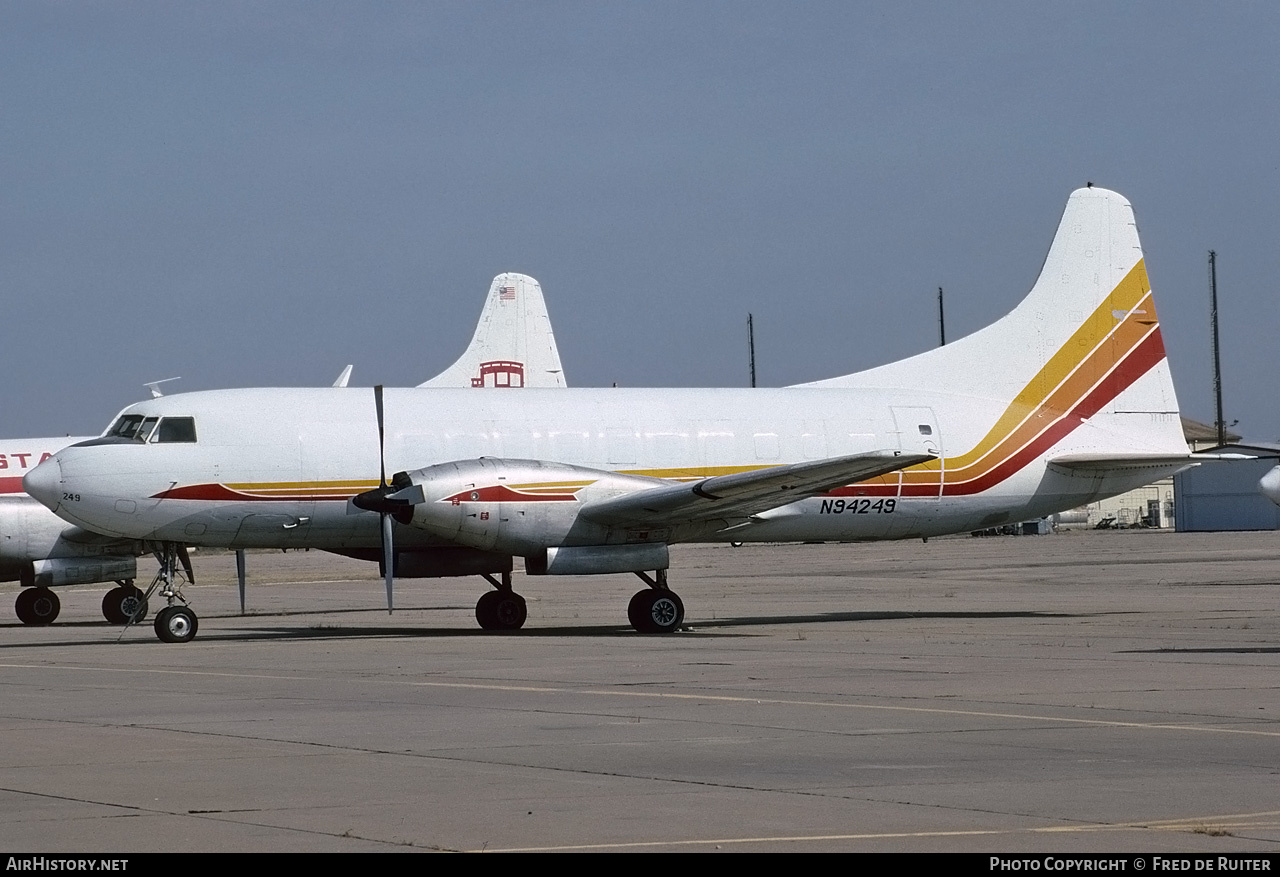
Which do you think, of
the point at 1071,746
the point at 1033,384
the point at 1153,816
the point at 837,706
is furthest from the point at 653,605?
the point at 1153,816

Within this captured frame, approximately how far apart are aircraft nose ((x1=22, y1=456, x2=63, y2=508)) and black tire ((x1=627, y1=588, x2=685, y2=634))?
8628 mm

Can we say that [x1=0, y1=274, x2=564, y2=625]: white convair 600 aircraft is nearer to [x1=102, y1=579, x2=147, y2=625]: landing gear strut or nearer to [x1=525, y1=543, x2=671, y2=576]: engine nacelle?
[x1=102, y1=579, x2=147, y2=625]: landing gear strut

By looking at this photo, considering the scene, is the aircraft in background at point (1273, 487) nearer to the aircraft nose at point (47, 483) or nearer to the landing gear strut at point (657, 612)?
the landing gear strut at point (657, 612)

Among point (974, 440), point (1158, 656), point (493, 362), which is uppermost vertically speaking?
point (493, 362)

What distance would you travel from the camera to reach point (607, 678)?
1792 cm

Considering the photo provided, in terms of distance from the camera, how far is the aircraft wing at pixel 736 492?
2450 cm

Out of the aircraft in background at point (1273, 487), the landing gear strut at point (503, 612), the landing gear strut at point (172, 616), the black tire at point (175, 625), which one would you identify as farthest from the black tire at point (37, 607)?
the aircraft in background at point (1273, 487)

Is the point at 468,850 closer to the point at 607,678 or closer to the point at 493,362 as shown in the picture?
the point at 607,678

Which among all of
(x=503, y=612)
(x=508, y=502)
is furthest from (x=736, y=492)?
(x=503, y=612)

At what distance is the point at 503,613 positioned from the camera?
2805 cm

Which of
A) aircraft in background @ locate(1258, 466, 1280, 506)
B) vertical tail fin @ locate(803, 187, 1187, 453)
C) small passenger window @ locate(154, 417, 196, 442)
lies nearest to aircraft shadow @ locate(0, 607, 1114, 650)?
small passenger window @ locate(154, 417, 196, 442)

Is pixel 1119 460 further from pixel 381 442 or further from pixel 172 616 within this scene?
pixel 172 616

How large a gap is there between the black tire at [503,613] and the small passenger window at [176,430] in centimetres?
564
